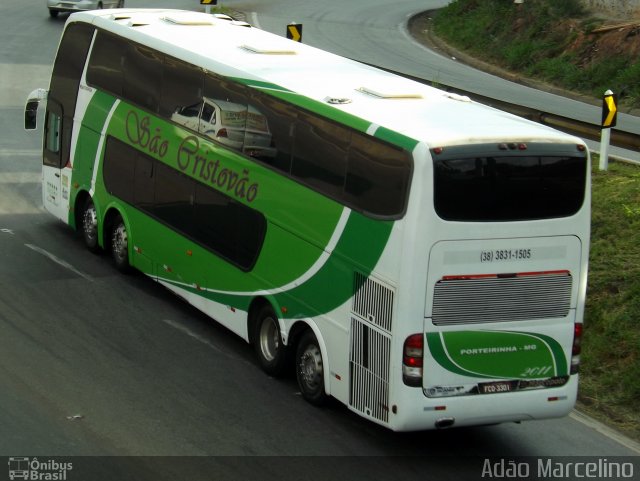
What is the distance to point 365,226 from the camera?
11.8m

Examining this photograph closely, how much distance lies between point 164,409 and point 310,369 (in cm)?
164

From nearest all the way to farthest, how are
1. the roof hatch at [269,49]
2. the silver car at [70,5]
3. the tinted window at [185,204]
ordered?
the tinted window at [185,204] → the roof hatch at [269,49] → the silver car at [70,5]

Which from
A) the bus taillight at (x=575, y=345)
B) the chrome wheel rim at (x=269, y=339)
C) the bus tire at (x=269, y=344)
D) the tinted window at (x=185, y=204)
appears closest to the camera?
the bus taillight at (x=575, y=345)

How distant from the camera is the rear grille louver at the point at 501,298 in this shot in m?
11.3

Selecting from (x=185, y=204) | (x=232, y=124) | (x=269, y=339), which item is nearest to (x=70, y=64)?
(x=185, y=204)

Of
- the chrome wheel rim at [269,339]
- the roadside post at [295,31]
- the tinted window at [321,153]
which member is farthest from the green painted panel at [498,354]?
the roadside post at [295,31]

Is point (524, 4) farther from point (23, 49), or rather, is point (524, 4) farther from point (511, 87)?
point (23, 49)

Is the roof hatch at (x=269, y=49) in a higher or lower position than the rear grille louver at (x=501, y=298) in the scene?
higher

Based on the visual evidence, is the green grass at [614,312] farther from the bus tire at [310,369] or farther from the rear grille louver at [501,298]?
the bus tire at [310,369]

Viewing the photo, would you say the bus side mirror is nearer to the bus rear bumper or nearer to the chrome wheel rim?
the chrome wheel rim

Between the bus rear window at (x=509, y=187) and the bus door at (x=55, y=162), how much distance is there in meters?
9.21

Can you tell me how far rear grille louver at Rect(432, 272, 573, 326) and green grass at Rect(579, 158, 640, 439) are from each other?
7.98ft

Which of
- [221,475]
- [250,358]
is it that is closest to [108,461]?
[221,475]

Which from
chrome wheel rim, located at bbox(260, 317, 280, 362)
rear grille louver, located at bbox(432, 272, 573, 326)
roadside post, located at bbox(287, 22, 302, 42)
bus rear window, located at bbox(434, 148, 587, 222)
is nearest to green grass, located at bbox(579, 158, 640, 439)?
rear grille louver, located at bbox(432, 272, 573, 326)
